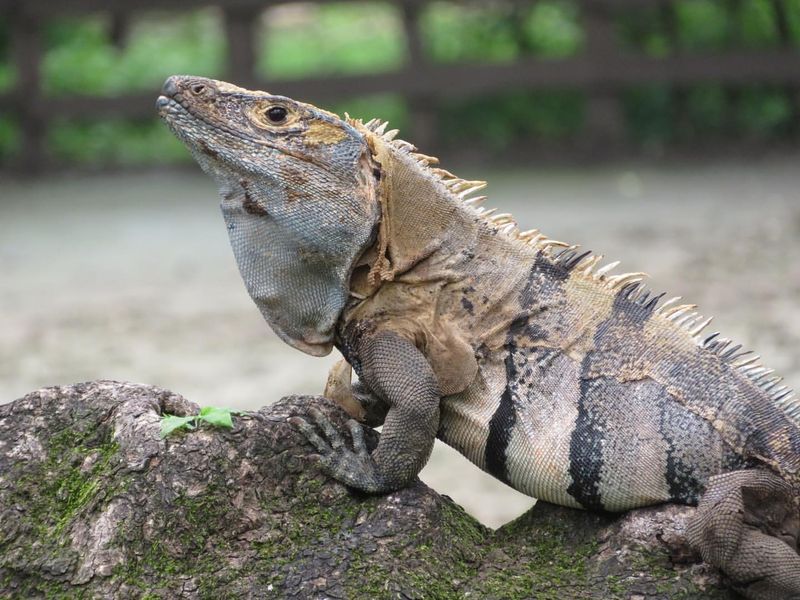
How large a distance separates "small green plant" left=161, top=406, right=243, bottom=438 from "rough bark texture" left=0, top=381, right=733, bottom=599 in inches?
1.4

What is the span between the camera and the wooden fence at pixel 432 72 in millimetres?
18672

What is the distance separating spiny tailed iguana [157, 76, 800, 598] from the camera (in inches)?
185

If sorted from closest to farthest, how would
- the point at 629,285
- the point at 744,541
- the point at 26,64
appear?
1. the point at 744,541
2. the point at 629,285
3. the point at 26,64

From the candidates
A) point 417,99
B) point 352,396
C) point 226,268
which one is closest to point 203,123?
point 352,396

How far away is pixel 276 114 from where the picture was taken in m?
4.88

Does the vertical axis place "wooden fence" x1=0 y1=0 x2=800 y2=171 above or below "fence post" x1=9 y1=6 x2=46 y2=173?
above

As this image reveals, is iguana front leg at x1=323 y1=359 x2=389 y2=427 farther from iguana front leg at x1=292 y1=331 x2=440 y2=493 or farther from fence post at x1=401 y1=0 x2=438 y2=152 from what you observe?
fence post at x1=401 y1=0 x2=438 y2=152

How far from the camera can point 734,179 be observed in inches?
696

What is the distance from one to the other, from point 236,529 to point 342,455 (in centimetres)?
51

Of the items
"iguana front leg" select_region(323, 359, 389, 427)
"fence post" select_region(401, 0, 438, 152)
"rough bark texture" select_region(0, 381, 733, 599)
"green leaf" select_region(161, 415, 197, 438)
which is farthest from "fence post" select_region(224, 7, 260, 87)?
"green leaf" select_region(161, 415, 197, 438)

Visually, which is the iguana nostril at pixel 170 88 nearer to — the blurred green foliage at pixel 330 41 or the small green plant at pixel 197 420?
the small green plant at pixel 197 420

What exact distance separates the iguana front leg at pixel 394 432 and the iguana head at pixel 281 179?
38cm

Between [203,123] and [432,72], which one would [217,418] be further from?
[432,72]

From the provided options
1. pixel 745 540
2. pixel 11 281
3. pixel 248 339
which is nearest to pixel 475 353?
pixel 745 540
